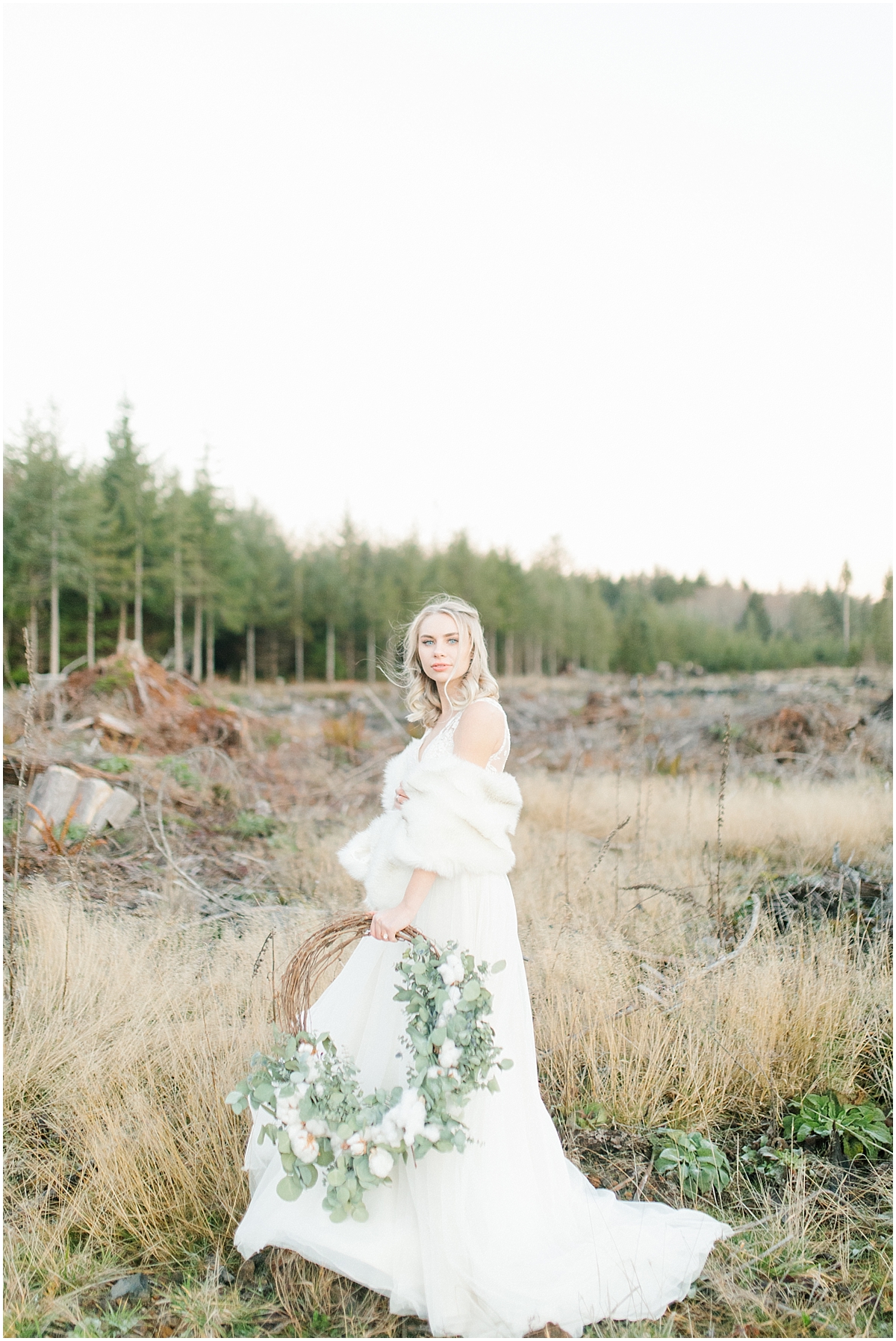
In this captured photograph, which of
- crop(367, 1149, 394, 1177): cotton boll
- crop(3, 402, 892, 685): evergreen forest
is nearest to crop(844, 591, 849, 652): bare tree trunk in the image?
Result: crop(3, 402, 892, 685): evergreen forest

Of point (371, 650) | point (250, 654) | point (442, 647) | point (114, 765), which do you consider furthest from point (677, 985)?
point (371, 650)

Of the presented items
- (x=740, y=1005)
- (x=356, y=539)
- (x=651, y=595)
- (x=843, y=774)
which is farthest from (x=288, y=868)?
(x=651, y=595)

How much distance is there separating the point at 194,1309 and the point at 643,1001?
212 cm

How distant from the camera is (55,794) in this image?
649cm

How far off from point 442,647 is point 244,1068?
6.18 feet

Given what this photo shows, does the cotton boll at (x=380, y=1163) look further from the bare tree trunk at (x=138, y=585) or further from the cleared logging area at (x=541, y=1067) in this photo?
the bare tree trunk at (x=138, y=585)

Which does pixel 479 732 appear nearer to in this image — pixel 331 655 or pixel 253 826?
pixel 253 826

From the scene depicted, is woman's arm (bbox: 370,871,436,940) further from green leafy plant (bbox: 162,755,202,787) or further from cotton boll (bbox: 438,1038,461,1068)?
green leafy plant (bbox: 162,755,202,787)

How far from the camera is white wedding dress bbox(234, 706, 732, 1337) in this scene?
217 cm

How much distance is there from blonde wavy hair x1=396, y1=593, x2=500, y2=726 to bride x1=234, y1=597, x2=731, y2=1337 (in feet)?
0.06

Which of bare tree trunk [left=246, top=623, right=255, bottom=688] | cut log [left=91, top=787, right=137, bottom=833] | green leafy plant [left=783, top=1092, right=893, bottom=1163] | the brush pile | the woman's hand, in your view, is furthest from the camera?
bare tree trunk [left=246, top=623, right=255, bottom=688]

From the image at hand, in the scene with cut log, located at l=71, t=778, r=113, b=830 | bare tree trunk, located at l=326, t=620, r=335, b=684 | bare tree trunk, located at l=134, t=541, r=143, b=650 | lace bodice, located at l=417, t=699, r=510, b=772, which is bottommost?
cut log, located at l=71, t=778, r=113, b=830

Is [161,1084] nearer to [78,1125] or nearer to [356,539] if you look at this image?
[78,1125]

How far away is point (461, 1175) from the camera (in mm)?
2250
